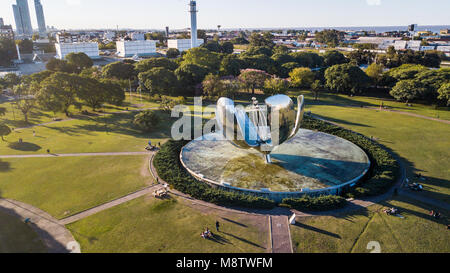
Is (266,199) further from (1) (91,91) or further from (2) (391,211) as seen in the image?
(1) (91,91)

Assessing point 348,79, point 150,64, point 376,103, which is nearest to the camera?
point 376,103

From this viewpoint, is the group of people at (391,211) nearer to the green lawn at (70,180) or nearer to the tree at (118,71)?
the green lawn at (70,180)

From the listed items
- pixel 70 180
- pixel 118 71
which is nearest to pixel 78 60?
pixel 118 71

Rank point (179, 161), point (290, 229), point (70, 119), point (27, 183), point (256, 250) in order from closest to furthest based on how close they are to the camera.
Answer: point (256, 250) → point (290, 229) → point (27, 183) → point (179, 161) → point (70, 119)

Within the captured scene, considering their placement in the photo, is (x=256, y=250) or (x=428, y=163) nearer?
(x=256, y=250)

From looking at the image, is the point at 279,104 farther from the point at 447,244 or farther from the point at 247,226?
the point at 447,244

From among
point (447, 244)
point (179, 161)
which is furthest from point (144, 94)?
point (447, 244)
